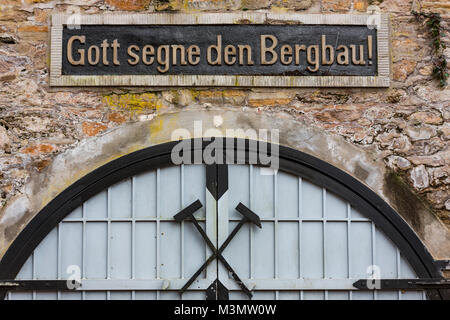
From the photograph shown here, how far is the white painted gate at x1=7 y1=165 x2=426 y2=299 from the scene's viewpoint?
166 inches

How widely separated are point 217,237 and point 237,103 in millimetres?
994

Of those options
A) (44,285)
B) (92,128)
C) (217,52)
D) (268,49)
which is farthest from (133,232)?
(268,49)

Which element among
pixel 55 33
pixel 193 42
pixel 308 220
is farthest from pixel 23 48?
pixel 308 220

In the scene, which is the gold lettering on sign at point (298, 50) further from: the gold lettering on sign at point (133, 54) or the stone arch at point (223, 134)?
the gold lettering on sign at point (133, 54)

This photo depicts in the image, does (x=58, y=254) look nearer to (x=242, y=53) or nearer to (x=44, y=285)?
(x=44, y=285)

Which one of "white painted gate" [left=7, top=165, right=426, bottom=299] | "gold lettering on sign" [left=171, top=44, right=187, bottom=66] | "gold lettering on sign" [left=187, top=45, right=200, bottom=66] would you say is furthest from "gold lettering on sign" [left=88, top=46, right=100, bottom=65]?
"white painted gate" [left=7, top=165, right=426, bottom=299]

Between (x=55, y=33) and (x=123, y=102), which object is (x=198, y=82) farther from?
(x=55, y=33)

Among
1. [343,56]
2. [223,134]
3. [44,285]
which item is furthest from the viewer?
[343,56]

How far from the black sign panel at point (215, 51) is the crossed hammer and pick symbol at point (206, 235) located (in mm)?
1010

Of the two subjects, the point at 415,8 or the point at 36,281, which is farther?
the point at 415,8

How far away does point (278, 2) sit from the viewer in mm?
4484

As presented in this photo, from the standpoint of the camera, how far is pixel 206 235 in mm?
4199

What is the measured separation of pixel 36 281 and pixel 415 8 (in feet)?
11.2

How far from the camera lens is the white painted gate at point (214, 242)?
421 cm
